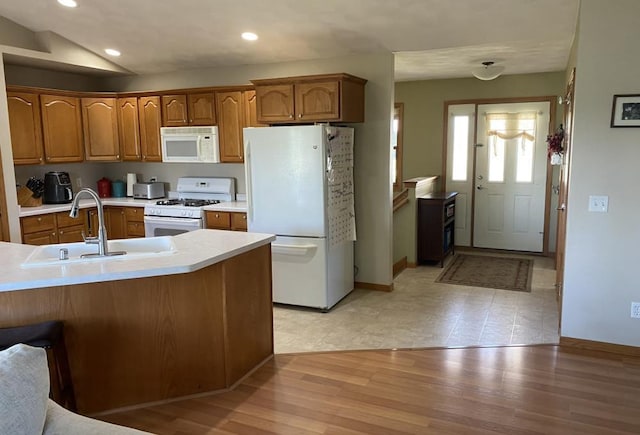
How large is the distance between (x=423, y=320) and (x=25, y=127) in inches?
174

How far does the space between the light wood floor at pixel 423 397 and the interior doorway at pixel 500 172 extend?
11.4 ft

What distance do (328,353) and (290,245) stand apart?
1.20 metres

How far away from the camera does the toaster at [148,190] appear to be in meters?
5.93

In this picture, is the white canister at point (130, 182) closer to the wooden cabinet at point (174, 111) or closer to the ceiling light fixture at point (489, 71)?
the wooden cabinet at point (174, 111)

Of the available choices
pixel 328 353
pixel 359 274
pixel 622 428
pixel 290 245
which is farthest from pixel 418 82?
pixel 622 428

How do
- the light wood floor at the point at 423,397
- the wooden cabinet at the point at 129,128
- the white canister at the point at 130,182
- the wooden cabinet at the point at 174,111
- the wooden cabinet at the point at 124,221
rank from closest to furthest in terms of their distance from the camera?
the light wood floor at the point at 423,397, the wooden cabinet at the point at 174,111, the wooden cabinet at the point at 124,221, the wooden cabinet at the point at 129,128, the white canister at the point at 130,182

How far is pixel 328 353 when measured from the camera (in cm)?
358

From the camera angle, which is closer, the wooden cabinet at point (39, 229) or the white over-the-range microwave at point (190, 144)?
the wooden cabinet at point (39, 229)

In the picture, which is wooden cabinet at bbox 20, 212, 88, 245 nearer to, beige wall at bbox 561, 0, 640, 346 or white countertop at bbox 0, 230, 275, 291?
→ white countertop at bbox 0, 230, 275, 291

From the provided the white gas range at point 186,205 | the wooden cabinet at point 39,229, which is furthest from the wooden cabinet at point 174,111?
the wooden cabinet at point 39,229

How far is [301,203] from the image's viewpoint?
4.36 m

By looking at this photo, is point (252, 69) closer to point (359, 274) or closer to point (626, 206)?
point (359, 274)

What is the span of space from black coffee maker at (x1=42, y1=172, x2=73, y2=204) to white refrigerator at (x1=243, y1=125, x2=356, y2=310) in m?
2.33

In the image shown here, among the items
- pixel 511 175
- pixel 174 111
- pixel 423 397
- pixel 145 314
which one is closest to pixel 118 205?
pixel 174 111
